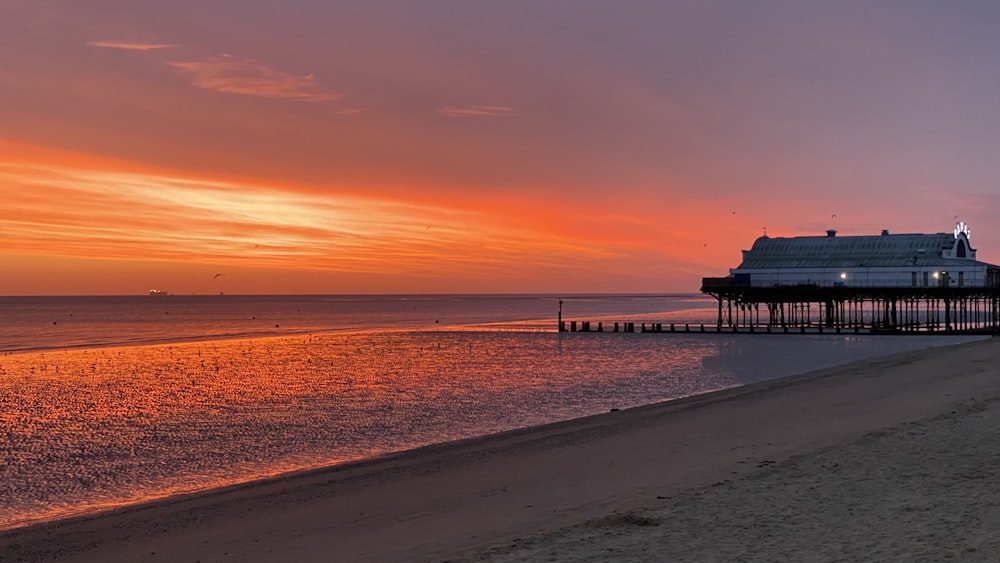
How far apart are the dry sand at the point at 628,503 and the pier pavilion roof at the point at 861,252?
61620mm

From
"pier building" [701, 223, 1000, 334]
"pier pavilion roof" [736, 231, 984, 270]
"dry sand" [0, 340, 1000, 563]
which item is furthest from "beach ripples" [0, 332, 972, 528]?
"pier pavilion roof" [736, 231, 984, 270]

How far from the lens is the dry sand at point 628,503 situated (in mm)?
9852

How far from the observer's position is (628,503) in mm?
12414

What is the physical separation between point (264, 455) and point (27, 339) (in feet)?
240

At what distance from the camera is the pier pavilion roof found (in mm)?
77125

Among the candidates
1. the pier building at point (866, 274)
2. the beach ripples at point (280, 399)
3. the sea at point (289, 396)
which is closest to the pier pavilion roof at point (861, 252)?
the pier building at point (866, 274)

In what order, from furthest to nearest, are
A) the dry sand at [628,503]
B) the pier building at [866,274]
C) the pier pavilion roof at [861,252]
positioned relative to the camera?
1. the pier pavilion roof at [861,252]
2. the pier building at [866,274]
3. the dry sand at [628,503]

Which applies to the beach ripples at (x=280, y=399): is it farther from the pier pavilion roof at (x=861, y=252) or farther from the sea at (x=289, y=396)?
the pier pavilion roof at (x=861, y=252)

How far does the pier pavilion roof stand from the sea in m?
13.0

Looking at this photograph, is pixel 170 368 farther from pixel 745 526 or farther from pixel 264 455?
pixel 745 526

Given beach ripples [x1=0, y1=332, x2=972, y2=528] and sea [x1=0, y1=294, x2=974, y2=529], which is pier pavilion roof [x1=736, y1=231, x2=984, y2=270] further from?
beach ripples [x1=0, y1=332, x2=972, y2=528]

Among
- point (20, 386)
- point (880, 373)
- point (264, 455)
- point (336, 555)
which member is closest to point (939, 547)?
point (336, 555)

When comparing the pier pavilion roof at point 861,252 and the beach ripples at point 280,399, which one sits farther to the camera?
the pier pavilion roof at point 861,252

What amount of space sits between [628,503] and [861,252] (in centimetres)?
7680
